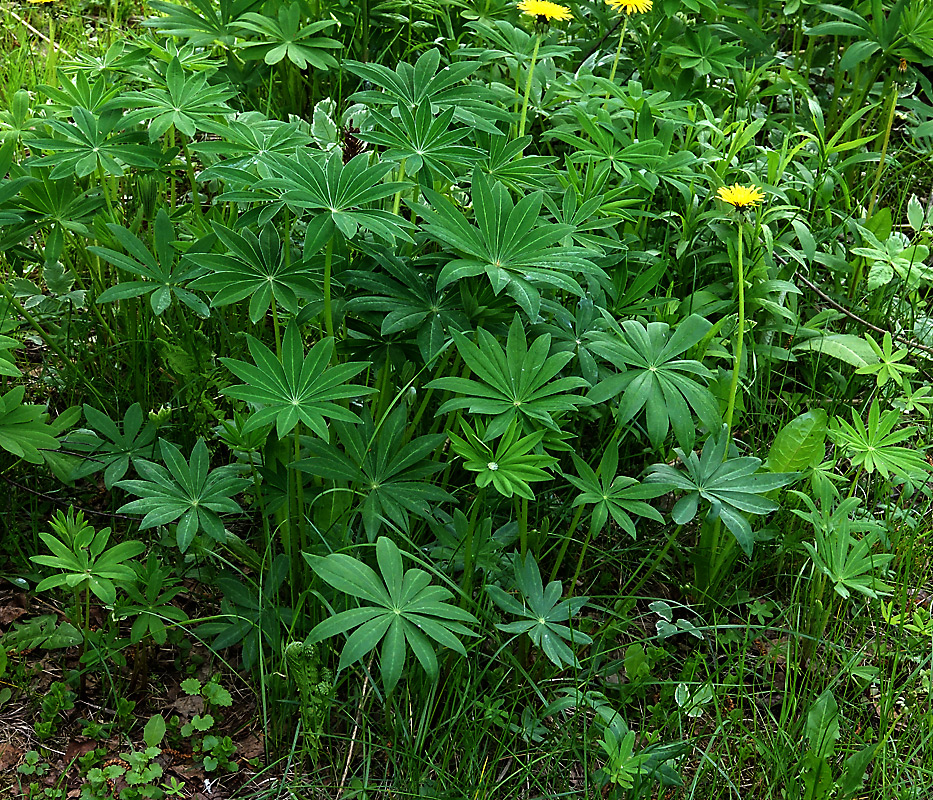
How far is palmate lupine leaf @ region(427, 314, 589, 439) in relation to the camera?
1746mm

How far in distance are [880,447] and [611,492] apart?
0.69 meters

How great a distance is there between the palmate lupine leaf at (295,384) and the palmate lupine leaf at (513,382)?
0.17 m

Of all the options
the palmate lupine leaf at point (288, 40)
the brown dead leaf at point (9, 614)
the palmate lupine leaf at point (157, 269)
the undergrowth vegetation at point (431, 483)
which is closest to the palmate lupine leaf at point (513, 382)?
the undergrowth vegetation at point (431, 483)

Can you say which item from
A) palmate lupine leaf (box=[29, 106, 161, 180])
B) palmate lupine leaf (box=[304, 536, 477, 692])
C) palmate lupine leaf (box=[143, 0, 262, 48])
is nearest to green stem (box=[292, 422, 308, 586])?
palmate lupine leaf (box=[304, 536, 477, 692])

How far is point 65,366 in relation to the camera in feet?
7.88

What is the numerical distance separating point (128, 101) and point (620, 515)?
141 cm

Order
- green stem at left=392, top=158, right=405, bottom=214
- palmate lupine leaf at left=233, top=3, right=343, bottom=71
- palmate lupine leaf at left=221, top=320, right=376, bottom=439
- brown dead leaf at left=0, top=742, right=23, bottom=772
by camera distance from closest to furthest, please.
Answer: palmate lupine leaf at left=221, top=320, right=376, bottom=439
brown dead leaf at left=0, top=742, right=23, bottom=772
green stem at left=392, top=158, right=405, bottom=214
palmate lupine leaf at left=233, top=3, right=343, bottom=71

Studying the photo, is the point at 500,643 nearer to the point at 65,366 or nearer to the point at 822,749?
the point at 822,749

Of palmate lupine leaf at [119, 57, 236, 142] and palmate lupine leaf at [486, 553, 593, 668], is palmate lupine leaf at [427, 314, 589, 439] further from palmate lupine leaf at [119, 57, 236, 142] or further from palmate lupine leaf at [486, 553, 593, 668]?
palmate lupine leaf at [119, 57, 236, 142]

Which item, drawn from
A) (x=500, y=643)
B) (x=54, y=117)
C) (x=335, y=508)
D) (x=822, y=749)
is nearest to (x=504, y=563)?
(x=500, y=643)

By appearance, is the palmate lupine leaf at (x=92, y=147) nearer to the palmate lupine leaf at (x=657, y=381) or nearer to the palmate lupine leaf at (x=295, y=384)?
the palmate lupine leaf at (x=295, y=384)

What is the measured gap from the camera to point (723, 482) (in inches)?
76.9

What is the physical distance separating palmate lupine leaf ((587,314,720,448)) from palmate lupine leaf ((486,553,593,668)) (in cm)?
37

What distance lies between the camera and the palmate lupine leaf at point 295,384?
1.70m
